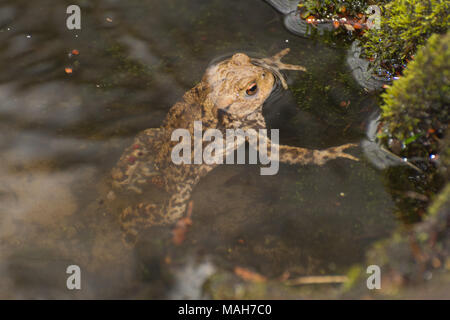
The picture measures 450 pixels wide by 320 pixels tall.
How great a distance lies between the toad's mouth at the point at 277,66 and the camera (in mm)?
4938

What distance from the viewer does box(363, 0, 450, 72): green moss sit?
11.9 feet

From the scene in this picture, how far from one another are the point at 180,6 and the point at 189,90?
5.54 ft

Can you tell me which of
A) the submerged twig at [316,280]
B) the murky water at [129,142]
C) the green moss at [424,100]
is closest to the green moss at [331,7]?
the murky water at [129,142]

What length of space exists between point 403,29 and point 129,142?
3482mm

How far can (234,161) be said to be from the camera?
446 centimetres

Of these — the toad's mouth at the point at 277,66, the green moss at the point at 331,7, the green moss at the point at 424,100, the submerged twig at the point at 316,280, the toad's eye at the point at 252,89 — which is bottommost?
the submerged twig at the point at 316,280

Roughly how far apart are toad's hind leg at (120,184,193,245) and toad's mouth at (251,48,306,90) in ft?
6.79

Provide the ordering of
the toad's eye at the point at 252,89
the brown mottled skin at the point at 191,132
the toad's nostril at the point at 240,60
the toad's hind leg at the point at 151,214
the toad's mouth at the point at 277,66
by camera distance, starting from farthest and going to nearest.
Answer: the toad's mouth at the point at 277,66
the toad's nostril at the point at 240,60
the toad's eye at the point at 252,89
the brown mottled skin at the point at 191,132
the toad's hind leg at the point at 151,214

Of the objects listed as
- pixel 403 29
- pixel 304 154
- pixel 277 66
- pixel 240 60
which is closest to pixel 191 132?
pixel 240 60

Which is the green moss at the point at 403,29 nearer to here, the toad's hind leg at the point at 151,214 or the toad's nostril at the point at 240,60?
the toad's nostril at the point at 240,60

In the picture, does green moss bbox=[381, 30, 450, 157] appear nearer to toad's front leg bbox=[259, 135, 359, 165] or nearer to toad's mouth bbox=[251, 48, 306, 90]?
toad's front leg bbox=[259, 135, 359, 165]

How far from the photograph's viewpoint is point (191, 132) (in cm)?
454

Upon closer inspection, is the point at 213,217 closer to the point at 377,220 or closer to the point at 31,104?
the point at 377,220

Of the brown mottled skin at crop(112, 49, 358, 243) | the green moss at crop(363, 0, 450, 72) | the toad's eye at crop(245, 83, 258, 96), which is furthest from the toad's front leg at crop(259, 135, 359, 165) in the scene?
the green moss at crop(363, 0, 450, 72)
